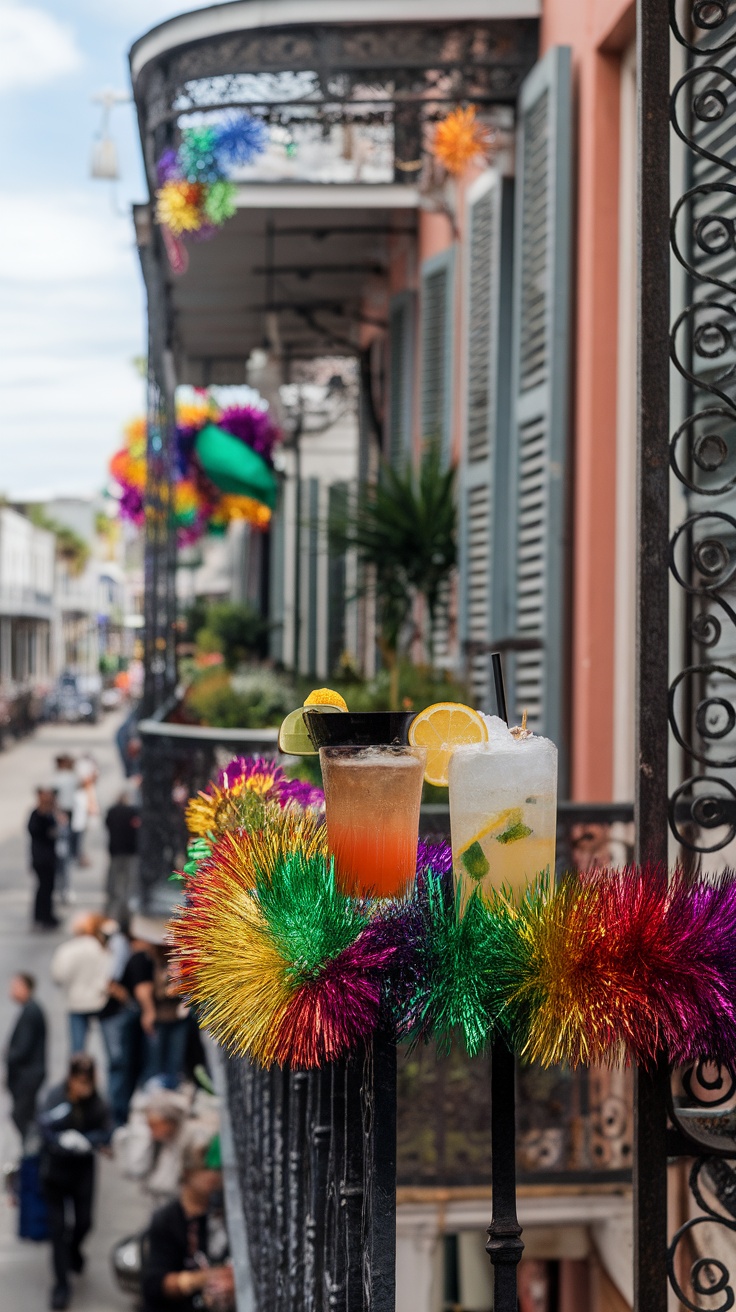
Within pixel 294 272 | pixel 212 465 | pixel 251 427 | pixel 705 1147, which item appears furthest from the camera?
pixel 251 427

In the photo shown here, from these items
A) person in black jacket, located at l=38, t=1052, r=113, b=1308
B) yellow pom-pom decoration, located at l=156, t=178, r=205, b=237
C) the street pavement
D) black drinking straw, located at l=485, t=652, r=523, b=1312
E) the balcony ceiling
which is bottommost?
the street pavement

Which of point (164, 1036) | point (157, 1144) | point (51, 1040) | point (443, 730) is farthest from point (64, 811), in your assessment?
point (443, 730)

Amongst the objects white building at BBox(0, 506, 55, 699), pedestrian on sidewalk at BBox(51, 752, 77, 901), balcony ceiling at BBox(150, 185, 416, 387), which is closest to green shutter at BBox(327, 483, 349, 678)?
balcony ceiling at BBox(150, 185, 416, 387)

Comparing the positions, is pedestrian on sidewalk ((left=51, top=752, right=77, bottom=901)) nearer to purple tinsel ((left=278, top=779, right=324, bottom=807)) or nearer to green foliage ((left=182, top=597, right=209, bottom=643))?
green foliage ((left=182, top=597, right=209, bottom=643))

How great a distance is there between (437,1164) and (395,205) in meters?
7.03

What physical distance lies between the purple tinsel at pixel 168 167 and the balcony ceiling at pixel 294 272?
2.43 meters

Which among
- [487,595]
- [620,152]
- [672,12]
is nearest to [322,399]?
[487,595]

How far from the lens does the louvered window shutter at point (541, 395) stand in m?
6.08

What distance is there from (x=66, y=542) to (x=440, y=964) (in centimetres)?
8320

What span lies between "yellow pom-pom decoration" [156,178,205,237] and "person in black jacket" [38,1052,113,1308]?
4.95m

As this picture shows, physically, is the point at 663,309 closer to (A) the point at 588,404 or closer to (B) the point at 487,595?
(A) the point at 588,404

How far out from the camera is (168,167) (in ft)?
24.7

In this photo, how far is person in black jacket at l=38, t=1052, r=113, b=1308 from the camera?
9383mm

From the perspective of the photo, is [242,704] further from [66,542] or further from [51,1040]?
[66,542]
